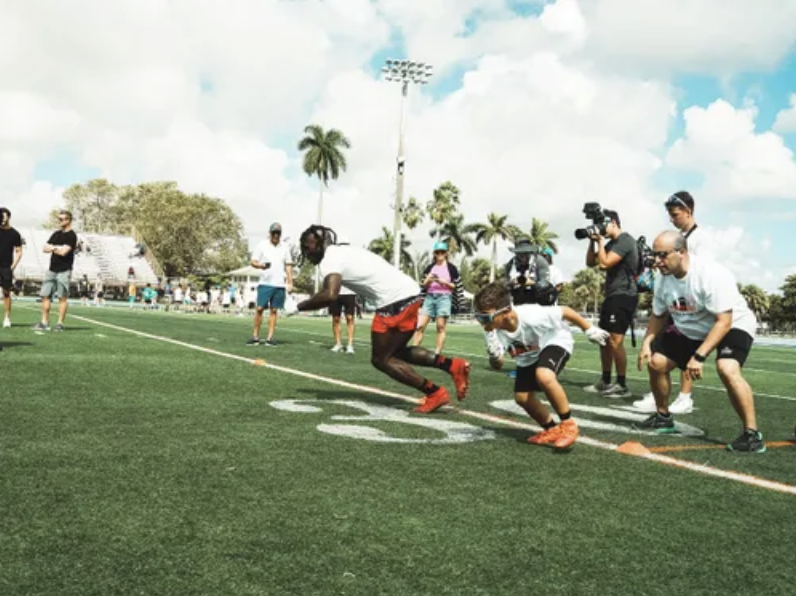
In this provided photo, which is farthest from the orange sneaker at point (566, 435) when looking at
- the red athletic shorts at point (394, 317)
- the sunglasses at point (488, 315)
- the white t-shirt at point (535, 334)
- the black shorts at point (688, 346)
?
the red athletic shorts at point (394, 317)

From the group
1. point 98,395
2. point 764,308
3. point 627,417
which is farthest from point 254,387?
point 764,308

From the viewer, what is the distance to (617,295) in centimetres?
868

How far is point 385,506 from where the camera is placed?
3.48m

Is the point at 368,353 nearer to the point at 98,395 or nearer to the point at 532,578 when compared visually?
the point at 98,395

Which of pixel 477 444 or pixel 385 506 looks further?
pixel 477 444

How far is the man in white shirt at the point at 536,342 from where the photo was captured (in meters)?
5.07

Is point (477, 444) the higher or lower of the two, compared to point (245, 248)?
lower

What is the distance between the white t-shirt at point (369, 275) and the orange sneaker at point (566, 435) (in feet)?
6.73

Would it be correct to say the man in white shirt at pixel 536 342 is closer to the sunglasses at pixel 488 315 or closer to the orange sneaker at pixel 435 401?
the sunglasses at pixel 488 315

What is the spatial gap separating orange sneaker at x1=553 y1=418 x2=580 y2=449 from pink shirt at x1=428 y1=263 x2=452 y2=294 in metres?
7.11

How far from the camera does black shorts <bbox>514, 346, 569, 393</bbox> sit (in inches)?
204

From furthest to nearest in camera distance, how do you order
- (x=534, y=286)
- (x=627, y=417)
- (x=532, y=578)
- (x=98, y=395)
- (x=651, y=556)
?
(x=534, y=286)
(x=627, y=417)
(x=98, y=395)
(x=651, y=556)
(x=532, y=578)

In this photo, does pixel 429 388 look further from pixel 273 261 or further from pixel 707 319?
pixel 273 261

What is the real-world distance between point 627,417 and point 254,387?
3491mm
